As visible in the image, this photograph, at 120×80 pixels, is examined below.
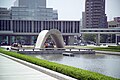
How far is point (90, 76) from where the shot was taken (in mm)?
10000

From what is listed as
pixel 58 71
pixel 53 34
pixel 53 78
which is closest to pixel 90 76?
pixel 53 78

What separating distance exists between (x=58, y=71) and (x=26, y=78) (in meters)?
1.82

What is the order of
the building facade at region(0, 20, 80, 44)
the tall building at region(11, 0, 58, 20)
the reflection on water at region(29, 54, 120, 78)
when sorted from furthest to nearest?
the tall building at region(11, 0, 58, 20)
the building facade at region(0, 20, 80, 44)
the reflection on water at region(29, 54, 120, 78)

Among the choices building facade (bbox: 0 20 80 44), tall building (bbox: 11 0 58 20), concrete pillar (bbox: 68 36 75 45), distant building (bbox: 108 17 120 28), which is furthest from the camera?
distant building (bbox: 108 17 120 28)

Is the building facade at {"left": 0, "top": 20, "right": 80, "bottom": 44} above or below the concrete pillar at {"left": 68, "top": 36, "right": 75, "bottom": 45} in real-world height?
above

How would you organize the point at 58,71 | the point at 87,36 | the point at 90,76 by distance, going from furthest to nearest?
the point at 87,36 → the point at 58,71 → the point at 90,76

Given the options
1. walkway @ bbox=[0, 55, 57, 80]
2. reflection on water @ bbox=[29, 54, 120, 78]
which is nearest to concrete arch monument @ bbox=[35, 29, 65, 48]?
reflection on water @ bbox=[29, 54, 120, 78]

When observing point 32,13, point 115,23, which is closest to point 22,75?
point 115,23

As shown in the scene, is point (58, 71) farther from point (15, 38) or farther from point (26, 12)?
point (26, 12)

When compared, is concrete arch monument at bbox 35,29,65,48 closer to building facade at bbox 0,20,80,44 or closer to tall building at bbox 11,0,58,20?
building facade at bbox 0,20,80,44

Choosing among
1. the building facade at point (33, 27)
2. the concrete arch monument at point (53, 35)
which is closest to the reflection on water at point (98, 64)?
the concrete arch monument at point (53, 35)

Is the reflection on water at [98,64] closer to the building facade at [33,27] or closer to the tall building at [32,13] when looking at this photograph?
the building facade at [33,27]

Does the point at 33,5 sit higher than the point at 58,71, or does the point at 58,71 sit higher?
the point at 33,5

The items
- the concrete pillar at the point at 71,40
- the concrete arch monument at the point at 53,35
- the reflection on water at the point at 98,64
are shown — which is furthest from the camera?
the concrete pillar at the point at 71,40
